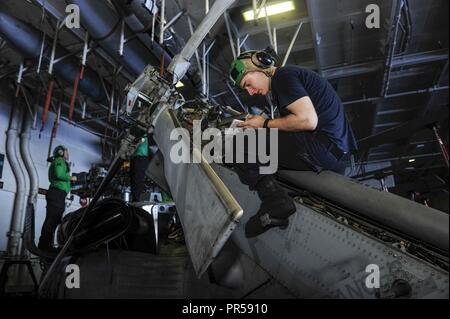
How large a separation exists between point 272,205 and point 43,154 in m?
9.39

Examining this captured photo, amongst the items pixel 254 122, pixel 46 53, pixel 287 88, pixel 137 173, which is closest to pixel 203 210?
pixel 254 122

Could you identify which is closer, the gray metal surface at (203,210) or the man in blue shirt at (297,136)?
the gray metal surface at (203,210)

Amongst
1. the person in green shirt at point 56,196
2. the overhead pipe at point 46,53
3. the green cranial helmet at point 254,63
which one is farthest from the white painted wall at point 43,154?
the green cranial helmet at point 254,63

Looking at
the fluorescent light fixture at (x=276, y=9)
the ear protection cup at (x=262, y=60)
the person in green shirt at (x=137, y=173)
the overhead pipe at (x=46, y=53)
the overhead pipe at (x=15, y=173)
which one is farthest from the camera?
the overhead pipe at (x=15, y=173)

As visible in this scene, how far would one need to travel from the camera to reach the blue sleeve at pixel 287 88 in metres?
2.15

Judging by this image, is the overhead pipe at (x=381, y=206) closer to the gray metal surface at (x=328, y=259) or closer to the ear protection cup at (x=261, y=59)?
the gray metal surface at (x=328, y=259)

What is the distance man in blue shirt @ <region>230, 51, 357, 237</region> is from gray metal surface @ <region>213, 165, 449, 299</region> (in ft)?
0.37

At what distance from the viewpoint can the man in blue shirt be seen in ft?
6.99

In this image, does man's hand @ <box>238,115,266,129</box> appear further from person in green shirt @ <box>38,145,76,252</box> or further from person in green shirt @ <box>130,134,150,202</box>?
person in green shirt @ <box>38,145,76,252</box>

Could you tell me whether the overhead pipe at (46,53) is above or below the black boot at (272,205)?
above

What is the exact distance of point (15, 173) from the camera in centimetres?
846

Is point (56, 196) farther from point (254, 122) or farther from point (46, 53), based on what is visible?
point (254, 122)

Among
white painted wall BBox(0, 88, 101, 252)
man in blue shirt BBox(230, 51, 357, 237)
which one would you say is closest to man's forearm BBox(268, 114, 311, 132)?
man in blue shirt BBox(230, 51, 357, 237)
